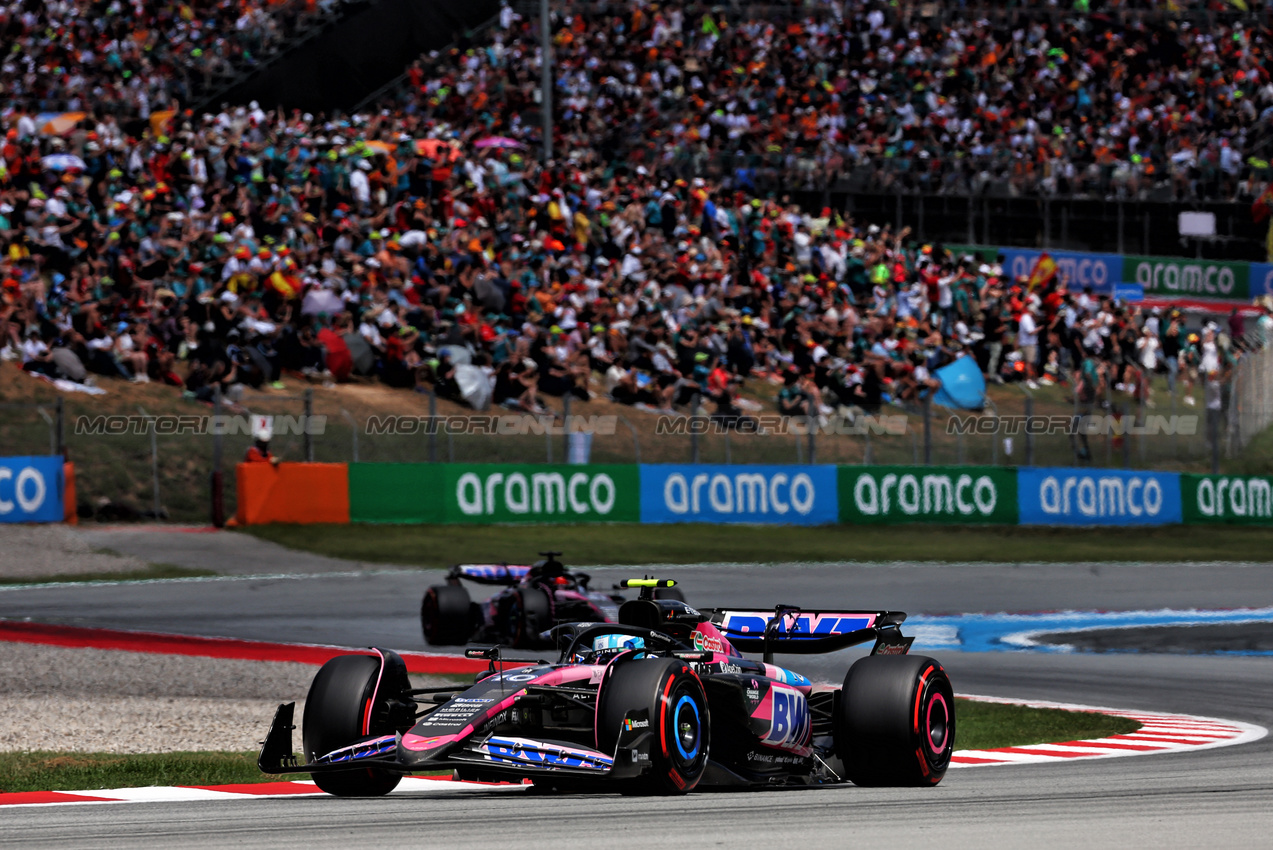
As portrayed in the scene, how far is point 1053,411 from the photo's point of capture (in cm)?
2469

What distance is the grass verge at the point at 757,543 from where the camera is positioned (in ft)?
70.5

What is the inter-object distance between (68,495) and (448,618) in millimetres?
8365

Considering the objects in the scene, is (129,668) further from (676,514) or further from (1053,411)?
(1053,411)

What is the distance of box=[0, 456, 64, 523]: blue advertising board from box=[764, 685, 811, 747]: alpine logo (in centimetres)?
1517

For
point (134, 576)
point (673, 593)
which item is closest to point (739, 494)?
point (134, 576)

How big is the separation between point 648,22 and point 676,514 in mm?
16070

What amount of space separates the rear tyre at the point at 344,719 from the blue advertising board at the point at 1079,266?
32.4 meters

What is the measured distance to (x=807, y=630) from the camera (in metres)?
8.22

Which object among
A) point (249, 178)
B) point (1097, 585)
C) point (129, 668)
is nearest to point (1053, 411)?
point (1097, 585)

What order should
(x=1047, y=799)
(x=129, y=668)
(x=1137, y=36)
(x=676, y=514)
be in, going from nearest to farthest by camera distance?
(x=1047, y=799) → (x=129, y=668) → (x=676, y=514) → (x=1137, y=36)

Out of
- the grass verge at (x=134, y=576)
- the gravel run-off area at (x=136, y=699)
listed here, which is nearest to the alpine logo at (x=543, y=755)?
the gravel run-off area at (x=136, y=699)

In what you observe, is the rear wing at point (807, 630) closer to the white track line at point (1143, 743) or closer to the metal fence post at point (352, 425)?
the white track line at point (1143, 743)
